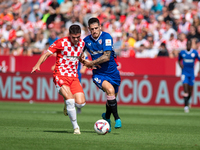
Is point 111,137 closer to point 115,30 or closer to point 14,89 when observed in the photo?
point 14,89

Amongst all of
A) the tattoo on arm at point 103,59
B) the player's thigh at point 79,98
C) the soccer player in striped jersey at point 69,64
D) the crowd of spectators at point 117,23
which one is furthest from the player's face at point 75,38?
the crowd of spectators at point 117,23

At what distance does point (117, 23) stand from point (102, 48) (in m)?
14.0

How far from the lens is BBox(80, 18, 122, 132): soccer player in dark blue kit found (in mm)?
8820

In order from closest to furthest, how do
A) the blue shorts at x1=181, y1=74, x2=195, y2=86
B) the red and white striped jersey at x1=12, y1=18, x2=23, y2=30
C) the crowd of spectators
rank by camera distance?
the blue shorts at x1=181, y1=74, x2=195, y2=86 < the crowd of spectators < the red and white striped jersey at x1=12, y1=18, x2=23, y2=30

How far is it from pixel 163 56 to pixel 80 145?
13840 mm

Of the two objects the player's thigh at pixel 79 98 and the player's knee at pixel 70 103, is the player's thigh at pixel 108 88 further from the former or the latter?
the player's knee at pixel 70 103

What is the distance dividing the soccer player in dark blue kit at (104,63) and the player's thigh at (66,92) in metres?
0.71

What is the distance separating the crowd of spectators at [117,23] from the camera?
2052 cm

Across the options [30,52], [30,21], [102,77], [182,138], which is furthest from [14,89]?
[182,138]

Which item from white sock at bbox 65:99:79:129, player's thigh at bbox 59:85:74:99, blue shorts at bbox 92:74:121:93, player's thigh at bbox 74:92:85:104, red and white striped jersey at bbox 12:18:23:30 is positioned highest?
red and white striped jersey at bbox 12:18:23:30

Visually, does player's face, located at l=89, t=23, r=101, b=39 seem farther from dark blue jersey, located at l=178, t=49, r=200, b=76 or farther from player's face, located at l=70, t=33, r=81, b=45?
dark blue jersey, located at l=178, t=49, r=200, b=76

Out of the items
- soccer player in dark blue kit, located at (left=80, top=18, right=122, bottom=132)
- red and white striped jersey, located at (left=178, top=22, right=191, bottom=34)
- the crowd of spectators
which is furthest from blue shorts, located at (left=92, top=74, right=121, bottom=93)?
red and white striped jersey, located at (left=178, top=22, right=191, bottom=34)

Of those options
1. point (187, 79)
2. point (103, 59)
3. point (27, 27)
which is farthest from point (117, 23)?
point (103, 59)

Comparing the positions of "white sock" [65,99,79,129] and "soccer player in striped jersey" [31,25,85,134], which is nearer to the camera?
"white sock" [65,99,79,129]
